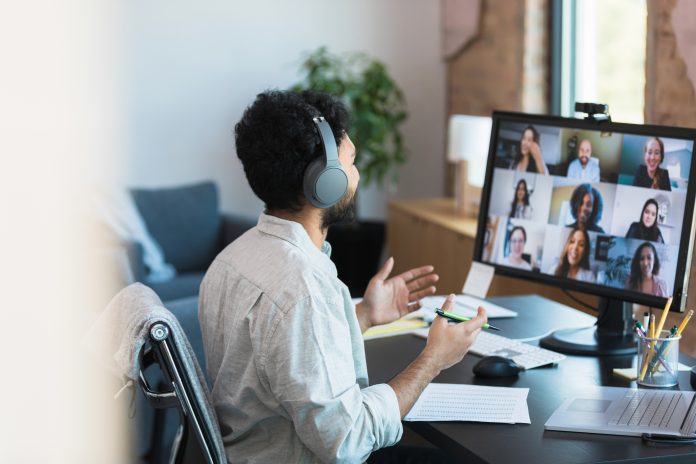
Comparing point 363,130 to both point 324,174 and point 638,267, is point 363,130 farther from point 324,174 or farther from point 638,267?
point 324,174

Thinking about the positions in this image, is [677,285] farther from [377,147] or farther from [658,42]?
[377,147]

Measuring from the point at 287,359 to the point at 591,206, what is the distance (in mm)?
882

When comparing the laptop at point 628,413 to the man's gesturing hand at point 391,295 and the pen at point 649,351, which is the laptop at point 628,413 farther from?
→ the man's gesturing hand at point 391,295

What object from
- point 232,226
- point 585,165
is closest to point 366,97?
point 232,226

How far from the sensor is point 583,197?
2.07m

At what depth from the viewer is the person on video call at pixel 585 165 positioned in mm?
2055

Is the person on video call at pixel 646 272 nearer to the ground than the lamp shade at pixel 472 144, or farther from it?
nearer to the ground

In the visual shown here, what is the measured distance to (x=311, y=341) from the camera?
1496mm

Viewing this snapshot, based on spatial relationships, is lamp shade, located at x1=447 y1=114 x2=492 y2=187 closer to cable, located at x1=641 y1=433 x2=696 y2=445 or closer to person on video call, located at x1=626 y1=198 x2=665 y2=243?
person on video call, located at x1=626 y1=198 x2=665 y2=243

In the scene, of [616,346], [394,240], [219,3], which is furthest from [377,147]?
[616,346]

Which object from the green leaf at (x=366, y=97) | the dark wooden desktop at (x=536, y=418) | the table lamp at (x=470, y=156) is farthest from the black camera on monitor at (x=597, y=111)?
the green leaf at (x=366, y=97)

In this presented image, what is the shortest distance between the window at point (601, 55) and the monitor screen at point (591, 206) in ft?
4.65

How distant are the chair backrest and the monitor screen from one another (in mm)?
910

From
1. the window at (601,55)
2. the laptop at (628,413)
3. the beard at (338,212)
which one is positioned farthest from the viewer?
the window at (601,55)
